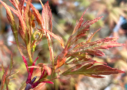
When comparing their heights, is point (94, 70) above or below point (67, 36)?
below

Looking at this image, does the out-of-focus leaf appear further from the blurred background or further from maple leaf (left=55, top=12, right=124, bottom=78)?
the blurred background

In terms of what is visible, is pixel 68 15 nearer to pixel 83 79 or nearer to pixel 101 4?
pixel 101 4

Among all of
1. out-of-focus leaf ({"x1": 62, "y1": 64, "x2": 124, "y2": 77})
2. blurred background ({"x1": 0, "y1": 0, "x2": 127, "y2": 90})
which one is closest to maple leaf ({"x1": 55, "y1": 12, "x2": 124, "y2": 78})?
out-of-focus leaf ({"x1": 62, "y1": 64, "x2": 124, "y2": 77})

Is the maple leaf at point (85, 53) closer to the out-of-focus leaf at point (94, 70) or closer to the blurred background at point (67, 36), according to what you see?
the out-of-focus leaf at point (94, 70)

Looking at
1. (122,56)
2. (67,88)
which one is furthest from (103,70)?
(122,56)

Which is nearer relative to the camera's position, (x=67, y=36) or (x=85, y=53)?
(x=85, y=53)

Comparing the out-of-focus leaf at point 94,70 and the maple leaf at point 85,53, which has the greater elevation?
the maple leaf at point 85,53

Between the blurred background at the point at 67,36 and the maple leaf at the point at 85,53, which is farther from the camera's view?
the blurred background at the point at 67,36

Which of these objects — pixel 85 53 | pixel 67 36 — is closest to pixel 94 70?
pixel 85 53

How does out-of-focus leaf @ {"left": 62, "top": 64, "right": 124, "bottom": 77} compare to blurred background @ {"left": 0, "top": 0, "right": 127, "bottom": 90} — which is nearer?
out-of-focus leaf @ {"left": 62, "top": 64, "right": 124, "bottom": 77}

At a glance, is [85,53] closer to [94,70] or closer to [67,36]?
[94,70]

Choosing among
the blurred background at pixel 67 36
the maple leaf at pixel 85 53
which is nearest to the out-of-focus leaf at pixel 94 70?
the maple leaf at pixel 85 53
